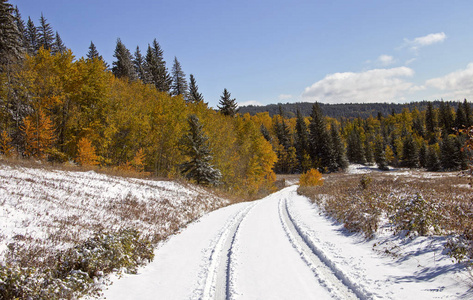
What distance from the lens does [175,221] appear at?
594 inches

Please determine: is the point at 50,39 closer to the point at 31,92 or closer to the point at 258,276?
the point at 31,92

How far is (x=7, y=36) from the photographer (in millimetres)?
31359

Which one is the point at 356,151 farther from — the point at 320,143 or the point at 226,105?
the point at 226,105

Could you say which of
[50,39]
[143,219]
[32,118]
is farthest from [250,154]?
[50,39]

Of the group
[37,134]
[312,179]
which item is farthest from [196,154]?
[312,179]

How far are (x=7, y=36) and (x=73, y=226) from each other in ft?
112

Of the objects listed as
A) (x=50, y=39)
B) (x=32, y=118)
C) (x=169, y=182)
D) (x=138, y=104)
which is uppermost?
(x=50, y=39)

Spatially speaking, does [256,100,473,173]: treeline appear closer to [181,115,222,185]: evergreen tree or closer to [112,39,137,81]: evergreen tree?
[112,39,137,81]: evergreen tree

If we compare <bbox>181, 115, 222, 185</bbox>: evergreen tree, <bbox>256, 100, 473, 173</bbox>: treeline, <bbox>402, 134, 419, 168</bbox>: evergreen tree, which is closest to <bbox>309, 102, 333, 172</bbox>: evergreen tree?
<bbox>256, 100, 473, 173</bbox>: treeline

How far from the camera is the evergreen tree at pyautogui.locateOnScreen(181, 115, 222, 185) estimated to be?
93.6ft

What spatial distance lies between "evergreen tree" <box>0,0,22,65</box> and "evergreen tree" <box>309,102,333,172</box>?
2790 inches

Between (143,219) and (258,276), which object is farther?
(143,219)

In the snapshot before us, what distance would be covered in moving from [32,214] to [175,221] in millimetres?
6927

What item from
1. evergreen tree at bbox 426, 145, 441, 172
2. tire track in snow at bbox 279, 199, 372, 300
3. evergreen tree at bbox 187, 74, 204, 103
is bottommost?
evergreen tree at bbox 426, 145, 441, 172
